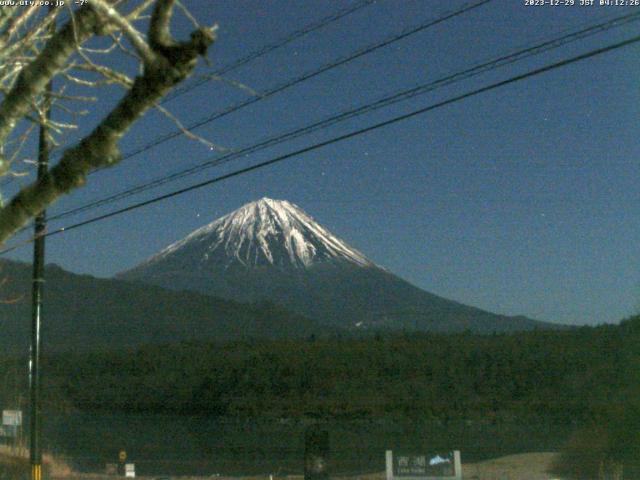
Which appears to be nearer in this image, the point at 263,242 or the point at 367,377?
the point at 367,377

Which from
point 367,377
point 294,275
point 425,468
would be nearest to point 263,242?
point 294,275

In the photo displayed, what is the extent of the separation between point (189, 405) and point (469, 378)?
42.2 feet

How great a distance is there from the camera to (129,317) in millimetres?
78938

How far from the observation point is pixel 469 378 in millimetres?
45156

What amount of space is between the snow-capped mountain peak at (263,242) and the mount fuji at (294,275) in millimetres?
164

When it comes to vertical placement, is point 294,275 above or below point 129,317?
above

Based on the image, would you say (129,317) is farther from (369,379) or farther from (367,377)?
(369,379)

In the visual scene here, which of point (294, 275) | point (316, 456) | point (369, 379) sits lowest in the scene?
point (316, 456)

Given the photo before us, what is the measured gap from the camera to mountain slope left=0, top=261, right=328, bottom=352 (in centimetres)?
6981

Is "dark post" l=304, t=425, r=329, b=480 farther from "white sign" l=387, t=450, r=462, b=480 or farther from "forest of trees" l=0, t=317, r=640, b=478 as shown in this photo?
"forest of trees" l=0, t=317, r=640, b=478

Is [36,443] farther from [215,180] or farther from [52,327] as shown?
[52,327]

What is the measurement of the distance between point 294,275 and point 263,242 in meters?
10.1

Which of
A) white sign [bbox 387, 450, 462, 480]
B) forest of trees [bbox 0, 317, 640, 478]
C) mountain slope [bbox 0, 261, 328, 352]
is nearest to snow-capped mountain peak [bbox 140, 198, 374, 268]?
mountain slope [bbox 0, 261, 328, 352]

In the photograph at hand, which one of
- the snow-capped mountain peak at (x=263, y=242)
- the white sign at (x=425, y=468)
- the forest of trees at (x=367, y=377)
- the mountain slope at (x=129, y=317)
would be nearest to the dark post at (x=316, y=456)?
the white sign at (x=425, y=468)
